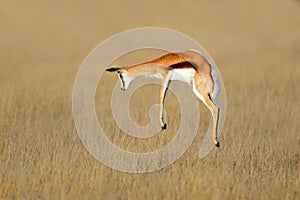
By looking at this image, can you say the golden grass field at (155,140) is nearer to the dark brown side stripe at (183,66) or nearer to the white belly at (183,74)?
the white belly at (183,74)

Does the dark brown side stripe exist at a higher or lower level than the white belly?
higher

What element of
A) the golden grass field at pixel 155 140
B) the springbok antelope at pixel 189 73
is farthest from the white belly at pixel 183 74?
the golden grass field at pixel 155 140

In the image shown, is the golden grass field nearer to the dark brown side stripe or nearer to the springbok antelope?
the springbok antelope

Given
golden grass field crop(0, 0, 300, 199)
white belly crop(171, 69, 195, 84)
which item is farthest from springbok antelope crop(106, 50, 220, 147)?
golden grass field crop(0, 0, 300, 199)

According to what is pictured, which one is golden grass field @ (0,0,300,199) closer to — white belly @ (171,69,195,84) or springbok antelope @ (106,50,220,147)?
springbok antelope @ (106,50,220,147)

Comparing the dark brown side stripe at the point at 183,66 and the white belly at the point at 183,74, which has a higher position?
the dark brown side stripe at the point at 183,66

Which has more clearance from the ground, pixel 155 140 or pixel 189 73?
pixel 189 73

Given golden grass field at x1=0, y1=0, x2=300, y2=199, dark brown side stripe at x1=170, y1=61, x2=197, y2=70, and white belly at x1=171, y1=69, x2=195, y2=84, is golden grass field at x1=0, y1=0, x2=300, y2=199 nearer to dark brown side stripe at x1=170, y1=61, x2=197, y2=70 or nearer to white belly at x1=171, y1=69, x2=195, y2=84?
white belly at x1=171, y1=69, x2=195, y2=84

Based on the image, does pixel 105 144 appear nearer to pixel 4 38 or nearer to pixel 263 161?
pixel 263 161

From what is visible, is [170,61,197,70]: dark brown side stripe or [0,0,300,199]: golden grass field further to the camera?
[0,0,300,199]: golden grass field

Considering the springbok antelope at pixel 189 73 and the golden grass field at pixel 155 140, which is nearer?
the springbok antelope at pixel 189 73

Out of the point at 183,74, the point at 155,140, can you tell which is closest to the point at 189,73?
the point at 183,74

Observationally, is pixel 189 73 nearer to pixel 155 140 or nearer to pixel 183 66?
pixel 183 66

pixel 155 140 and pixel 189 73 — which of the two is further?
pixel 155 140
